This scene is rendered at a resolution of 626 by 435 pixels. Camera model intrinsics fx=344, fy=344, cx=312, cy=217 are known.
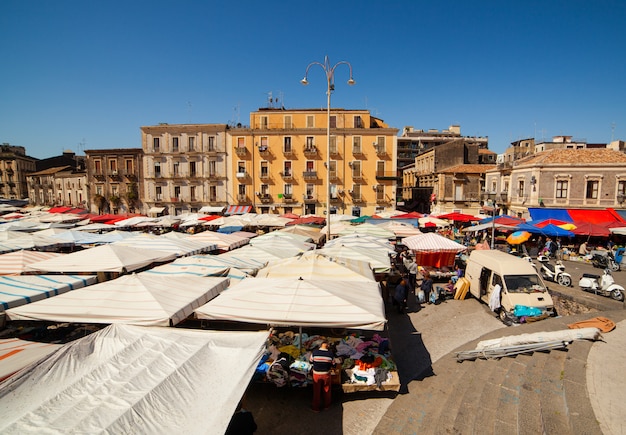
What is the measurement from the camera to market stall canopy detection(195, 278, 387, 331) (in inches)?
238

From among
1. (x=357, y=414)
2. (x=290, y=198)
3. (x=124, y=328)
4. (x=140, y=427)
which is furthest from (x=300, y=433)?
(x=290, y=198)

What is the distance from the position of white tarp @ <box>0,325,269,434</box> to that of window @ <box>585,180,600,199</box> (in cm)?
3176

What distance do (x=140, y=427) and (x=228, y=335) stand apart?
202cm

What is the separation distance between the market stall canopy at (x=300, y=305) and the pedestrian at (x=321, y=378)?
0.53 metres

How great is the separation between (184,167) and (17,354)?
3952 cm

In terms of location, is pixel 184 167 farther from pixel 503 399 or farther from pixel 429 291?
pixel 503 399

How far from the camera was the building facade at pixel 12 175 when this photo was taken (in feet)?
216

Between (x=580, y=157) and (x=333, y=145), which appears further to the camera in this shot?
(x=333, y=145)

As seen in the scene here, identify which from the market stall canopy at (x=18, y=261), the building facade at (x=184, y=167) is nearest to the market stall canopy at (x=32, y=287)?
the market stall canopy at (x=18, y=261)

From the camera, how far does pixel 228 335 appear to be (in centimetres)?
537

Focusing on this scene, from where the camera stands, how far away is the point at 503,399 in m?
5.60

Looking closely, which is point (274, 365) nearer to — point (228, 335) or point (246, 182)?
point (228, 335)

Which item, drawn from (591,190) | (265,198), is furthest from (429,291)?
Result: (265,198)

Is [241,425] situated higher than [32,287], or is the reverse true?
[32,287]
